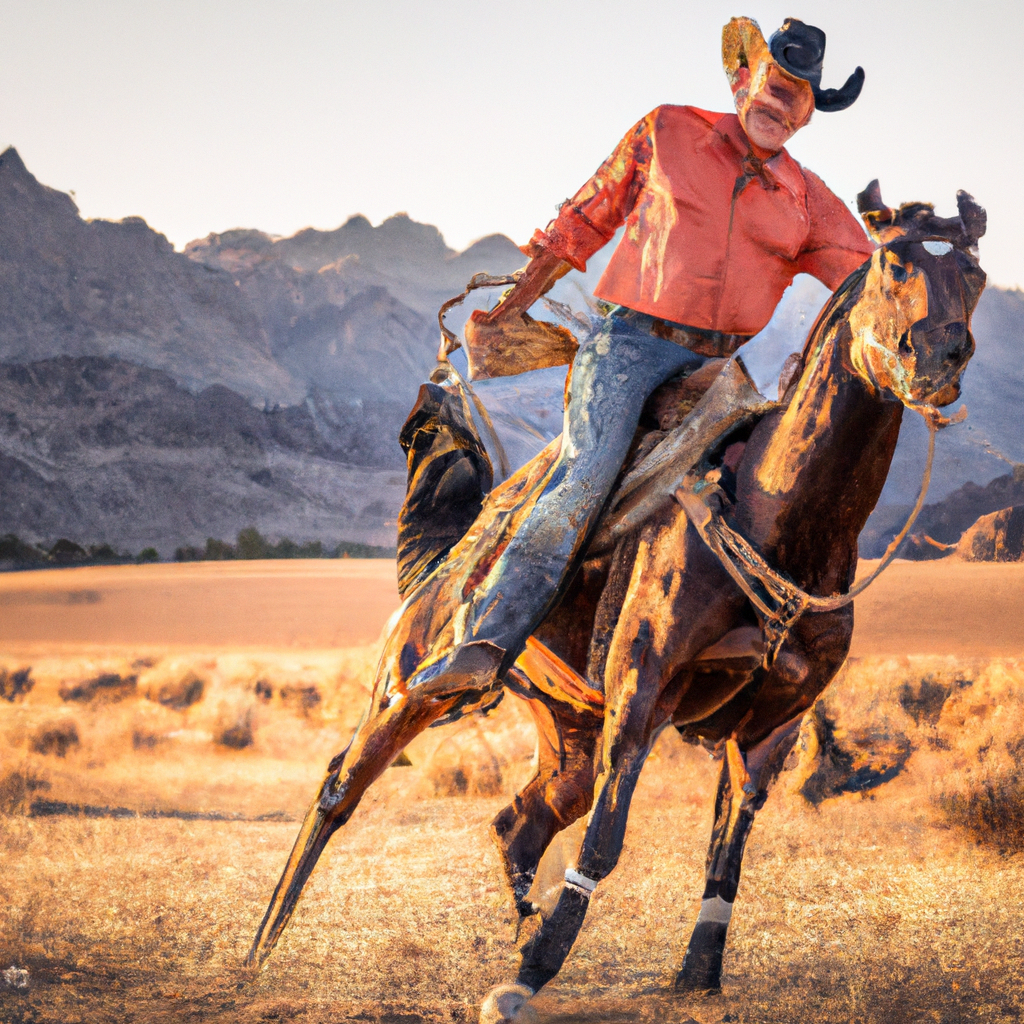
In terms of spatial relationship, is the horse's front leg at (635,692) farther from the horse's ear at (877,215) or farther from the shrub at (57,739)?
the shrub at (57,739)

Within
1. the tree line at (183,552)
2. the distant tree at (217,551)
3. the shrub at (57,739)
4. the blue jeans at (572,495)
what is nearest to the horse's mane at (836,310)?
the blue jeans at (572,495)

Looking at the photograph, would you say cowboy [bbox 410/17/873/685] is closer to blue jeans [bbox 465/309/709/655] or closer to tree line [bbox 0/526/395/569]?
blue jeans [bbox 465/309/709/655]

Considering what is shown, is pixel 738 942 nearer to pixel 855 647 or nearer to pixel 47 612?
pixel 855 647

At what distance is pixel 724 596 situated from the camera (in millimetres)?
2400

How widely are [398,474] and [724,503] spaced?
903cm

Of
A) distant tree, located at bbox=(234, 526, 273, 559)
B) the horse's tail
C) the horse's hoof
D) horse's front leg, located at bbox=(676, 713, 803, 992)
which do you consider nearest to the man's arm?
the horse's tail

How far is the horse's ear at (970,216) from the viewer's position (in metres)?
2.12

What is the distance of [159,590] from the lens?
8734mm

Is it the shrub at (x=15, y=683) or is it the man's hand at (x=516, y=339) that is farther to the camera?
the shrub at (x=15, y=683)

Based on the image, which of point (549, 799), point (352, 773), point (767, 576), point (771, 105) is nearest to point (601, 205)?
point (771, 105)

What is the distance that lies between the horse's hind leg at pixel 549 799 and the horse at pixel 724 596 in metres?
0.25

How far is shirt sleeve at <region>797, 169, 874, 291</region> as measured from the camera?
270cm

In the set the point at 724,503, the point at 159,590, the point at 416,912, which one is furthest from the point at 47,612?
the point at 724,503

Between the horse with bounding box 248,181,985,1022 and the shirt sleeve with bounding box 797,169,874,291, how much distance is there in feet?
1.24
